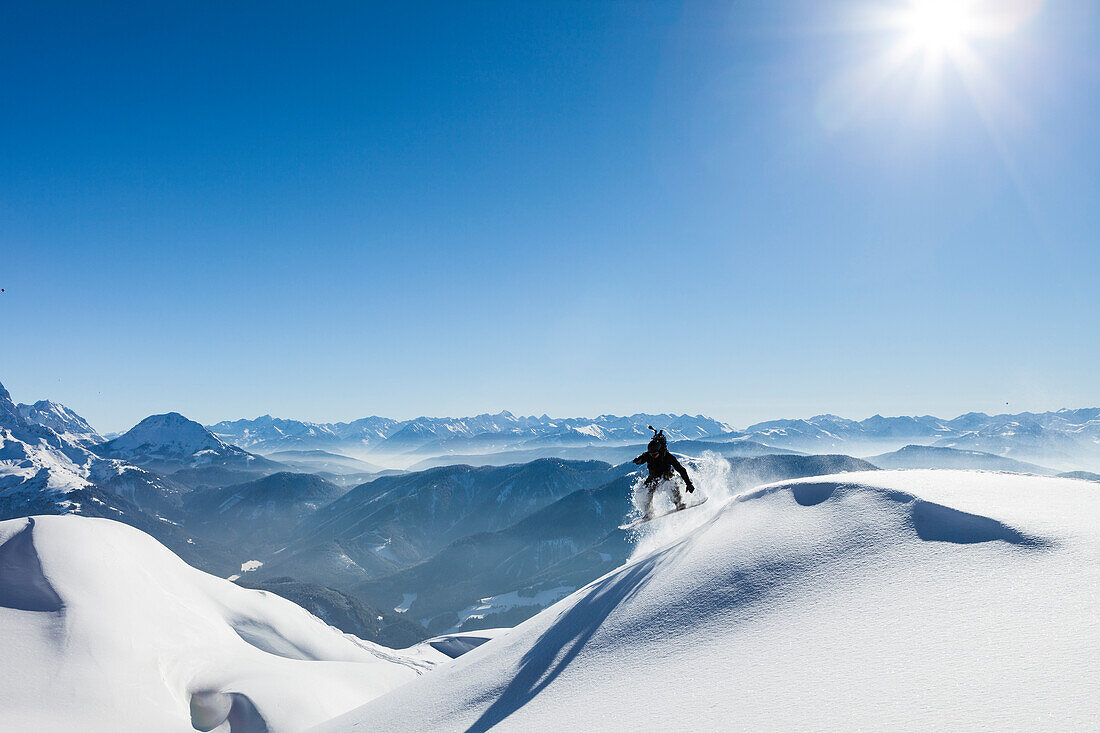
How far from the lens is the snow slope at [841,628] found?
5.25m

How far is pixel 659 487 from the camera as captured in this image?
24.8 metres

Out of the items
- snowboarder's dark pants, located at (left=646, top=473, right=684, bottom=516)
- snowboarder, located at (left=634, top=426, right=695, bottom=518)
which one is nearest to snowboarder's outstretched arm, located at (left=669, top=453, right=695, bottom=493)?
snowboarder, located at (left=634, top=426, right=695, bottom=518)

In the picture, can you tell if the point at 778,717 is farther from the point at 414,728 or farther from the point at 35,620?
the point at 35,620

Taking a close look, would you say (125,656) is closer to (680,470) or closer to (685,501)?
(685,501)

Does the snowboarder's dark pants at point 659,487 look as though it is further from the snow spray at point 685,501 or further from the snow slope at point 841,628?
the snow slope at point 841,628

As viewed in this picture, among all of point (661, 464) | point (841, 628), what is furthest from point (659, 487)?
point (841, 628)

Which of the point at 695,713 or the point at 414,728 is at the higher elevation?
the point at 695,713

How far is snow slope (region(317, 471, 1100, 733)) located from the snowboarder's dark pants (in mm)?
7570

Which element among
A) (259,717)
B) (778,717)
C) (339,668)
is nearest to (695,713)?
(778,717)

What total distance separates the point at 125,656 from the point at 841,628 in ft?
127

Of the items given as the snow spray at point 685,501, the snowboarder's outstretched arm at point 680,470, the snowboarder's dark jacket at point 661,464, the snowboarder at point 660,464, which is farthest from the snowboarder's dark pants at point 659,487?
the snowboarder's outstretched arm at point 680,470

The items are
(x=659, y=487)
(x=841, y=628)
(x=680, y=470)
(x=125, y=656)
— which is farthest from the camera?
(x=125, y=656)

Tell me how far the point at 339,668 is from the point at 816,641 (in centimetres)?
4032

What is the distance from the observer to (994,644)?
18.6 ft
